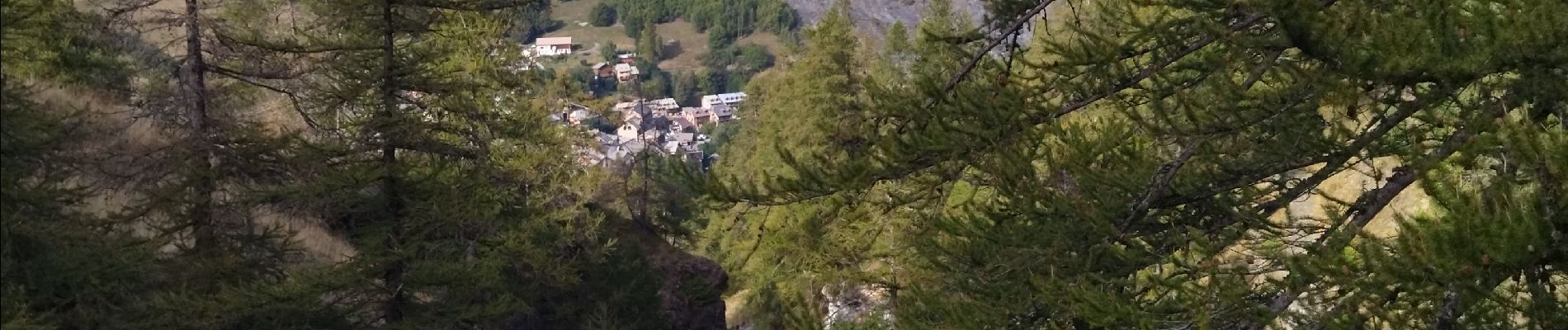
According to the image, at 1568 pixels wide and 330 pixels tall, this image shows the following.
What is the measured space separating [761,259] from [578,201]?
4318mm

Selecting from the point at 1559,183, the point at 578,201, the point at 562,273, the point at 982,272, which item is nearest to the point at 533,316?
the point at 578,201

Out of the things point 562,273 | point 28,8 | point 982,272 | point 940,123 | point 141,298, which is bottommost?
point 562,273

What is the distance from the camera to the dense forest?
414 cm

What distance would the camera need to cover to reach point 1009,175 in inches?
224

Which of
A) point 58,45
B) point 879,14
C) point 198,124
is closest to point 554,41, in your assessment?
point 879,14

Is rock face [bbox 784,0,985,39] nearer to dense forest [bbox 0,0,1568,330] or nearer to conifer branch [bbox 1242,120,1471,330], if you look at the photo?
dense forest [bbox 0,0,1568,330]

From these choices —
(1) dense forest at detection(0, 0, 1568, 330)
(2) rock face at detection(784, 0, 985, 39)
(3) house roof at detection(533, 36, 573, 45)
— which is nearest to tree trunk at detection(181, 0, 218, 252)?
(1) dense forest at detection(0, 0, 1568, 330)

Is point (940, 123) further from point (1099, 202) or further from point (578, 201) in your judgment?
point (578, 201)

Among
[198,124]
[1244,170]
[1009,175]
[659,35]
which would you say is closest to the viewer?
[1244,170]

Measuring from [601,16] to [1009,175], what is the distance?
164 metres

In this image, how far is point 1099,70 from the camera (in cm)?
564

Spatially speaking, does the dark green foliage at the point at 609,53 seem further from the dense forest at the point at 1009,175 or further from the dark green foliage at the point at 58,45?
the dense forest at the point at 1009,175

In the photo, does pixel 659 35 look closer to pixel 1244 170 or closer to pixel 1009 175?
pixel 1009 175

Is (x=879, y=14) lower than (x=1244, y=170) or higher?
higher
